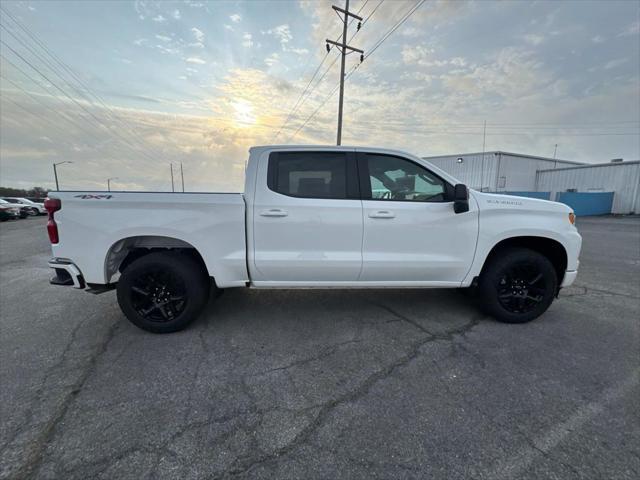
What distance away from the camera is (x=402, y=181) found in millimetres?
3324

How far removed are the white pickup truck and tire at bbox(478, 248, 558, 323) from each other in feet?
0.04

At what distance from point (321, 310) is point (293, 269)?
37.0 inches

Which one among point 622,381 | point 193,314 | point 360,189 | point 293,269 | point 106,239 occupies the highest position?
point 360,189

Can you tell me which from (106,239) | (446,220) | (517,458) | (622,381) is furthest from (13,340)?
(622,381)

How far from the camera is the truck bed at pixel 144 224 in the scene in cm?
294

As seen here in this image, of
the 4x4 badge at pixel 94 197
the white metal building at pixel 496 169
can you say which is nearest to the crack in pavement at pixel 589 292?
the 4x4 badge at pixel 94 197

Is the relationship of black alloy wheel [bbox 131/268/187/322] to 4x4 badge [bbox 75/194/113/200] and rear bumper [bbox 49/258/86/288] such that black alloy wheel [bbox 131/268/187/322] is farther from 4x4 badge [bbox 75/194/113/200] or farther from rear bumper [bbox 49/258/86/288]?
4x4 badge [bbox 75/194/113/200]

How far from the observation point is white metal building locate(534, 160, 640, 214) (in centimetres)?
2377

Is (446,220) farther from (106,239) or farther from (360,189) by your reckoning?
(106,239)

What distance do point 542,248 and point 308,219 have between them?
9.87ft

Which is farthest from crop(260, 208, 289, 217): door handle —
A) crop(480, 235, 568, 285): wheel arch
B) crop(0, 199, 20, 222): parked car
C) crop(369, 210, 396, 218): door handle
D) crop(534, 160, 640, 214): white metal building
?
crop(534, 160, 640, 214): white metal building

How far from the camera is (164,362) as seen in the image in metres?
2.66

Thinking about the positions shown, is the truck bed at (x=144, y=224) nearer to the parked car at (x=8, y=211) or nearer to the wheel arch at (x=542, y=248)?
the wheel arch at (x=542, y=248)

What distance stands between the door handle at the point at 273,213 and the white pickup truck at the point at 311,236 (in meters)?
0.01
